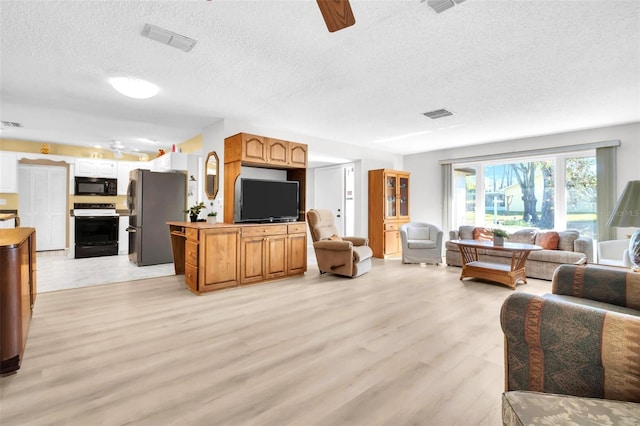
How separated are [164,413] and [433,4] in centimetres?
298

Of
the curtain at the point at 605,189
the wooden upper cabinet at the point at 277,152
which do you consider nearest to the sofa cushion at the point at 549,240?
the curtain at the point at 605,189

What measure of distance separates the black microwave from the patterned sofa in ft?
27.0

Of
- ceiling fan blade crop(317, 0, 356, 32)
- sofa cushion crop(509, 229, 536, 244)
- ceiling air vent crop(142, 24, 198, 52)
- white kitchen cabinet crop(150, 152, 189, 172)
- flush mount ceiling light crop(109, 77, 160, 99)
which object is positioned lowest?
sofa cushion crop(509, 229, 536, 244)

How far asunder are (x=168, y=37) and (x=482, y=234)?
225 inches

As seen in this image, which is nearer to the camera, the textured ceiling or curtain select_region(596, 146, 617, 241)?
the textured ceiling

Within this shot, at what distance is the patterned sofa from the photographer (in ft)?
3.29

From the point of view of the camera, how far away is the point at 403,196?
7.29 m

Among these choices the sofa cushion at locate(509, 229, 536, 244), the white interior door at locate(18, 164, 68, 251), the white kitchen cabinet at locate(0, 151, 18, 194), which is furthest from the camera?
the white interior door at locate(18, 164, 68, 251)

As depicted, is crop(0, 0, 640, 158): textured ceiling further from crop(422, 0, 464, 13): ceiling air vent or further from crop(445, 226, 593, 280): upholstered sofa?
crop(445, 226, 593, 280): upholstered sofa

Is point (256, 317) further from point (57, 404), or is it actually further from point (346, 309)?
point (57, 404)

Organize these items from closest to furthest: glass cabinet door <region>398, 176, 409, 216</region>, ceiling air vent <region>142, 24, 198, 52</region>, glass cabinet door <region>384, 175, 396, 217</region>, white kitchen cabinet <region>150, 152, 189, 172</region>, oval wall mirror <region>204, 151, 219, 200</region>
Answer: ceiling air vent <region>142, 24, 198, 52</region>
oval wall mirror <region>204, 151, 219, 200</region>
white kitchen cabinet <region>150, 152, 189, 172</region>
glass cabinet door <region>384, 175, 396, 217</region>
glass cabinet door <region>398, 176, 409, 216</region>

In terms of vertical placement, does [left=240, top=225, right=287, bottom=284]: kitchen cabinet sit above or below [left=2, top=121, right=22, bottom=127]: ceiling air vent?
below

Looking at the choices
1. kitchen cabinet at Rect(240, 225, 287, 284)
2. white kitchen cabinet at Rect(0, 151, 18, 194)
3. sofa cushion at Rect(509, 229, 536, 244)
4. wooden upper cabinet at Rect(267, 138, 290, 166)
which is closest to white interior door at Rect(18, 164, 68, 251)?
white kitchen cabinet at Rect(0, 151, 18, 194)

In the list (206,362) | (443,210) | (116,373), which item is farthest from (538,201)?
(116,373)
